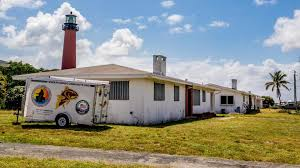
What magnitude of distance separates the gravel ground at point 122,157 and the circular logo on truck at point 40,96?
19.1 feet

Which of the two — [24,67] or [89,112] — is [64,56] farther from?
[89,112]

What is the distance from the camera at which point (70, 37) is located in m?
38.2

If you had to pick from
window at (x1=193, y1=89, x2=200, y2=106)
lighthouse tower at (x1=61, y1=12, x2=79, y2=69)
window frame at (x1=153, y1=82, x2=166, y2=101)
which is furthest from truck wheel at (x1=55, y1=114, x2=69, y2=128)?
lighthouse tower at (x1=61, y1=12, x2=79, y2=69)

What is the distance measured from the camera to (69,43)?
38062 millimetres

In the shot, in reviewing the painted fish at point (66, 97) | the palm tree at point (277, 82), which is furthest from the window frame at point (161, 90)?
the palm tree at point (277, 82)

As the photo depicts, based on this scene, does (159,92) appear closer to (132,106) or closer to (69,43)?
(132,106)

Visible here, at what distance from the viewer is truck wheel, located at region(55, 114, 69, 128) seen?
53.3 ft

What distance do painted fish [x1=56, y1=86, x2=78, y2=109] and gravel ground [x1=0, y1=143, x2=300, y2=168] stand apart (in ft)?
19.1

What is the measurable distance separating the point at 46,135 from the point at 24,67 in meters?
37.6

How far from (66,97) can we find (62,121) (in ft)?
3.62

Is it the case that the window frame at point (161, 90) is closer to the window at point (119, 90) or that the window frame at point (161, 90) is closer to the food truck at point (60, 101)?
the window at point (119, 90)

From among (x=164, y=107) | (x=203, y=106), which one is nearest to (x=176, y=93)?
(x=164, y=107)

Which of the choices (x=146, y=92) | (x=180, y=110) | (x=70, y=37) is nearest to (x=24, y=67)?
(x=70, y=37)

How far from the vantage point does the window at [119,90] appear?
20.1 metres
